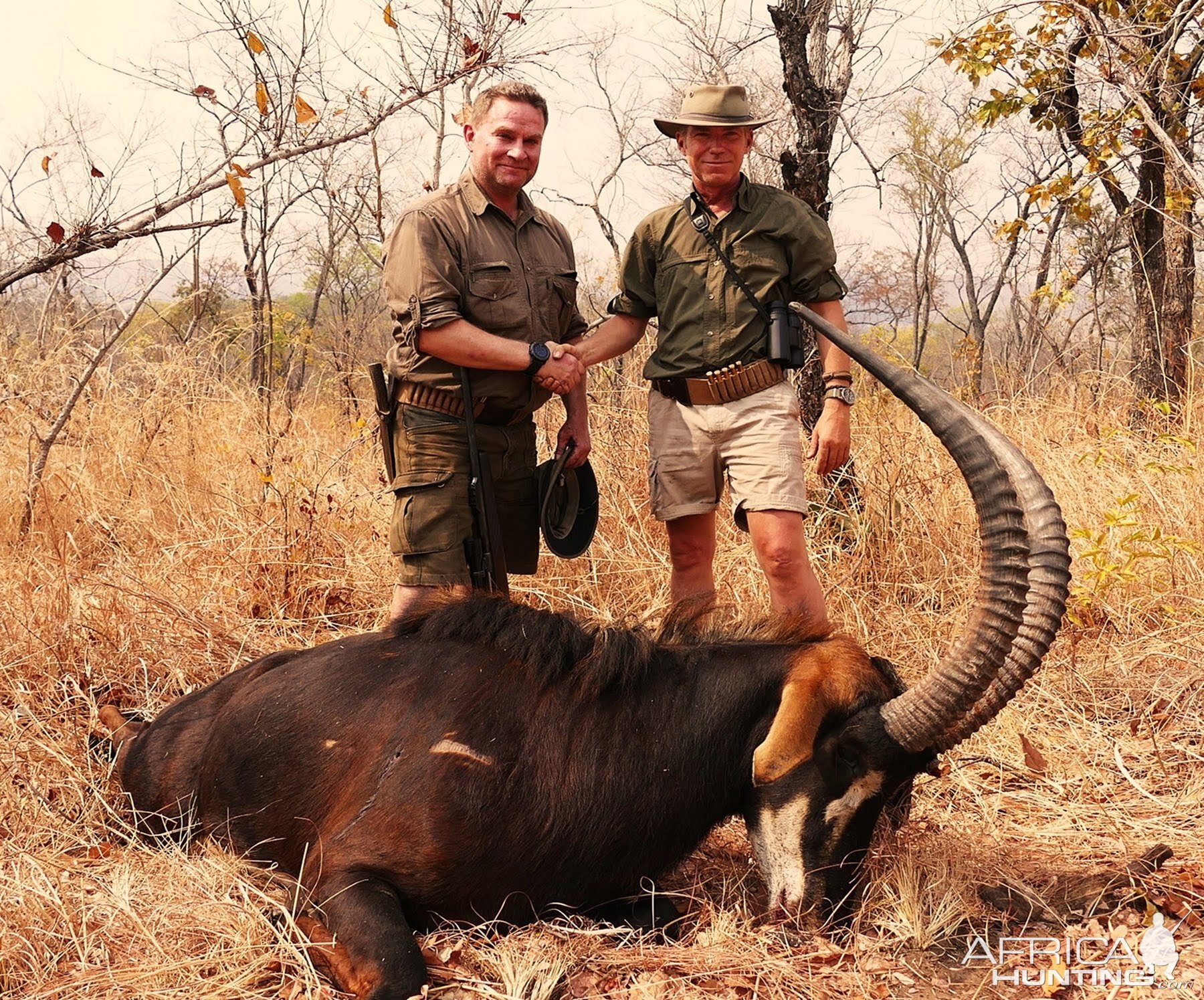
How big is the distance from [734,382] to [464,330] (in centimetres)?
107

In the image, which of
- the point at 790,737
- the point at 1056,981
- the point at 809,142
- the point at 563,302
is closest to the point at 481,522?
the point at 563,302

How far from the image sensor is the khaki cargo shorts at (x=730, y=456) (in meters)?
4.38

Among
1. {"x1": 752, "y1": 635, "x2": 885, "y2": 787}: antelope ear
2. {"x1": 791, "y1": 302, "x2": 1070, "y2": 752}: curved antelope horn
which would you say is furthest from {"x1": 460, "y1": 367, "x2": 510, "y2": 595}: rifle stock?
{"x1": 791, "y1": 302, "x2": 1070, "y2": 752}: curved antelope horn

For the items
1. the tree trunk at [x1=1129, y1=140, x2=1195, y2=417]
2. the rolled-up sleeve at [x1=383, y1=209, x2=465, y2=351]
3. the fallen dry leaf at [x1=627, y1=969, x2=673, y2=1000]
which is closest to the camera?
the fallen dry leaf at [x1=627, y1=969, x2=673, y2=1000]

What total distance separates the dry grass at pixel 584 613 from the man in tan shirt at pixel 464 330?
1018 millimetres

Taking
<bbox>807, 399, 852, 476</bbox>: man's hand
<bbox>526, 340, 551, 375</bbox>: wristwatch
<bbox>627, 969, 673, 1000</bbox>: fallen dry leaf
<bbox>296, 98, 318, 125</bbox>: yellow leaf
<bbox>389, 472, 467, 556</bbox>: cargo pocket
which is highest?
<bbox>296, 98, 318, 125</bbox>: yellow leaf

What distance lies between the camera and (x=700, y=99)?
4375mm

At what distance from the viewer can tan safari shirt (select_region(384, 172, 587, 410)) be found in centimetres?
412

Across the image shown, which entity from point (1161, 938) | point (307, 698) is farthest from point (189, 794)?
point (1161, 938)

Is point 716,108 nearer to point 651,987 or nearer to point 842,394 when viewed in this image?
point 842,394

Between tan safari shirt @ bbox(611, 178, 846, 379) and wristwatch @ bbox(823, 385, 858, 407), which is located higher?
tan safari shirt @ bbox(611, 178, 846, 379)

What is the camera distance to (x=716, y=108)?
435 cm

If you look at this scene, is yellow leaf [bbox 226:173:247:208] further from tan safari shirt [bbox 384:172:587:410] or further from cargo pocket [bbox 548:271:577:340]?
cargo pocket [bbox 548:271:577:340]

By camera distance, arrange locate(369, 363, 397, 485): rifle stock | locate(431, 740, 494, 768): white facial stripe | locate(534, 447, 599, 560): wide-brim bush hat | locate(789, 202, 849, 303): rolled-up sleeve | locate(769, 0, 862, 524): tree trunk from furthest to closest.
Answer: locate(769, 0, 862, 524): tree trunk → locate(534, 447, 599, 560): wide-brim bush hat → locate(789, 202, 849, 303): rolled-up sleeve → locate(369, 363, 397, 485): rifle stock → locate(431, 740, 494, 768): white facial stripe
